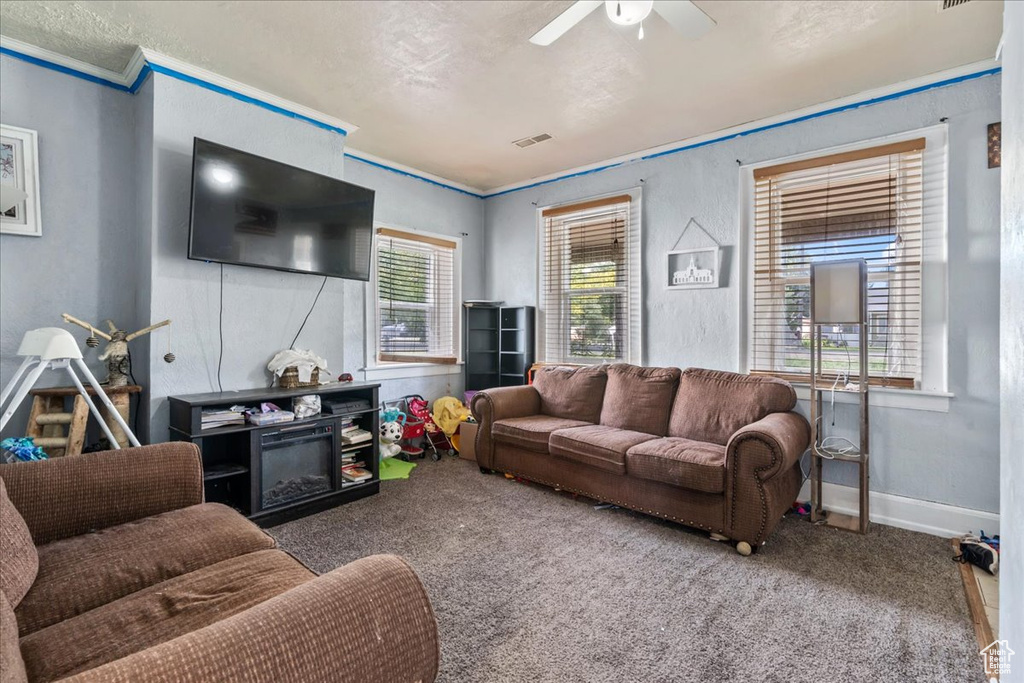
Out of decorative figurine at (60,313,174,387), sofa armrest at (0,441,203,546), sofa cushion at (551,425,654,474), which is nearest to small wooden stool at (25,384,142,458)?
decorative figurine at (60,313,174,387)

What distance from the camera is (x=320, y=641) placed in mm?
845

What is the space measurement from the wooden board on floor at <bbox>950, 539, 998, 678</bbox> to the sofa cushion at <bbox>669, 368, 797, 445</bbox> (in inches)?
42.8

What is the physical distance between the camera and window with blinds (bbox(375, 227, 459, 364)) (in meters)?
4.30

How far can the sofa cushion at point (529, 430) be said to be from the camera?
11.1 ft

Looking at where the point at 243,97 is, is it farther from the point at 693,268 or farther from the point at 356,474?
the point at 693,268

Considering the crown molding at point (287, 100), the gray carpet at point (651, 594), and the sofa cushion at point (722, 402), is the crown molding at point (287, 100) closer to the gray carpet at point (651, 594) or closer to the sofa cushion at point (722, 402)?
the sofa cushion at point (722, 402)

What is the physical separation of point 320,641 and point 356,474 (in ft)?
8.37

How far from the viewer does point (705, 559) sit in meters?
2.39

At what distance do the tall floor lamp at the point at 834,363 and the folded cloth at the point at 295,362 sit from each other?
10.5 feet

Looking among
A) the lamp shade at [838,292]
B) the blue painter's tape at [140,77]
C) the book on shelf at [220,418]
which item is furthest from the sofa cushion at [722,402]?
the blue painter's tape at [140,77]

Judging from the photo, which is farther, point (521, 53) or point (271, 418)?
point (271, 418)

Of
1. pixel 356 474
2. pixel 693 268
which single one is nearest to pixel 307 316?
pixel 356 474

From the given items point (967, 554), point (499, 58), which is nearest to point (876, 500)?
point (967, 554)

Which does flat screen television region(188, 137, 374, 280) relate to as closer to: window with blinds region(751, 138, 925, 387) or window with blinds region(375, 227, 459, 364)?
window with blinds region(375, 227, 459, 364)
